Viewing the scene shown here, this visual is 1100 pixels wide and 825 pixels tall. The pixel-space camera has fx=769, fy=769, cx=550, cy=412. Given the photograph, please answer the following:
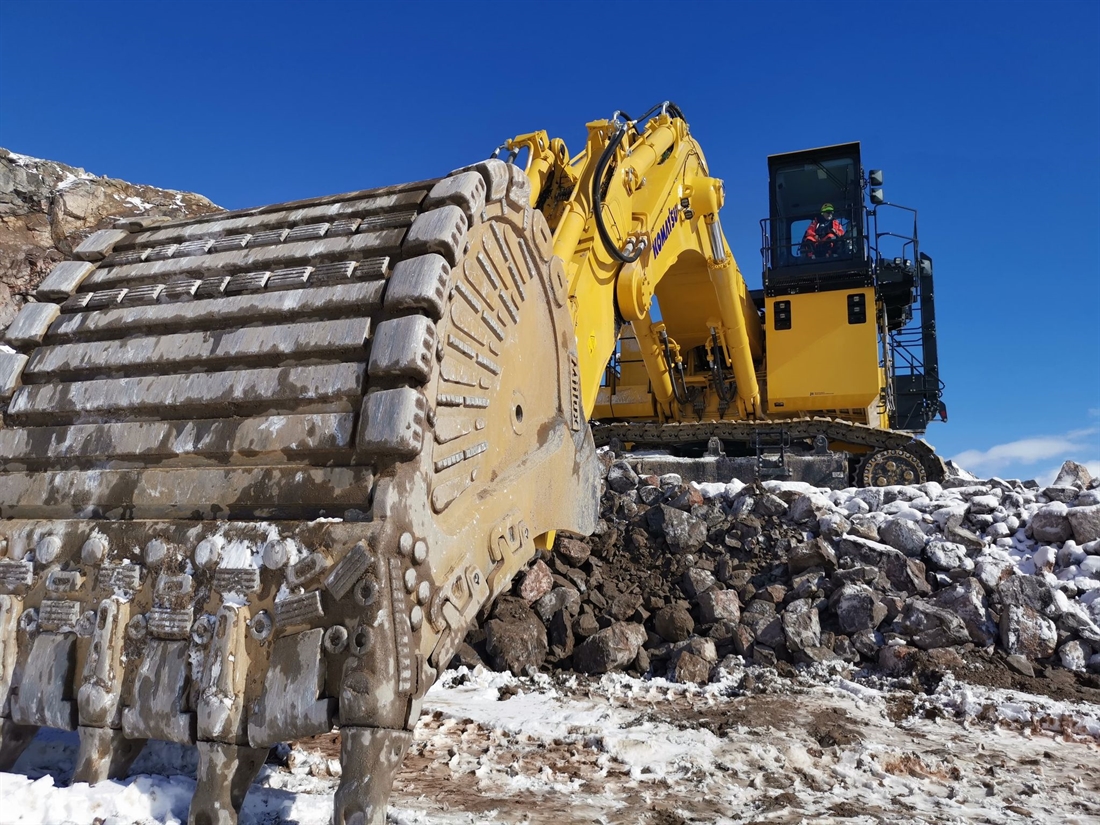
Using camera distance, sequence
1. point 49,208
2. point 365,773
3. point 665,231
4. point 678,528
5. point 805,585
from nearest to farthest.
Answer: point 365,773 < point 805,585 < point 678,528 < point 665,231 < point 49,208

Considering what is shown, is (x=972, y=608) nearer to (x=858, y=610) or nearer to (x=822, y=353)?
(x=858, y=610)

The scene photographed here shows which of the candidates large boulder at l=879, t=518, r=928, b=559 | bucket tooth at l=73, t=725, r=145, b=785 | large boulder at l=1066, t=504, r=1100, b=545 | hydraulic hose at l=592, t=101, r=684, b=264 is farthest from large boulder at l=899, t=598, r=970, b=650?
bucket tooth at l=73, t=725, r=145, b=785

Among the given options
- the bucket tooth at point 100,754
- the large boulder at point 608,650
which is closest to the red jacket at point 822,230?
the large boulder at point 608,650

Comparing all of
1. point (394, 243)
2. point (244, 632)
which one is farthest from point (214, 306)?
point (244, 632)

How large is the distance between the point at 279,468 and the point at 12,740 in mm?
1123

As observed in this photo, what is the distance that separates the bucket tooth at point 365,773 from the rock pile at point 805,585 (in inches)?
93.6

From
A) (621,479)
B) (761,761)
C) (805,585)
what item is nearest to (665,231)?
(621,479)

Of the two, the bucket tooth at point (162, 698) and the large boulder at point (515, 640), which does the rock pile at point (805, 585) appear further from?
the bucket tooth at point (162, 698)

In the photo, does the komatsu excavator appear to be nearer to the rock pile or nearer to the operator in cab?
the rock pile

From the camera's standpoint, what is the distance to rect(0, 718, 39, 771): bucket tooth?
2234 millimetres

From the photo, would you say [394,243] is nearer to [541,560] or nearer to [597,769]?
[597,769]

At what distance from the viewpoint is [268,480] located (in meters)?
2.25

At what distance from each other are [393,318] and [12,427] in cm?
148

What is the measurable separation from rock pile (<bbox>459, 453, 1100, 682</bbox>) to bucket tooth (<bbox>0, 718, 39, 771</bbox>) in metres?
2.30
